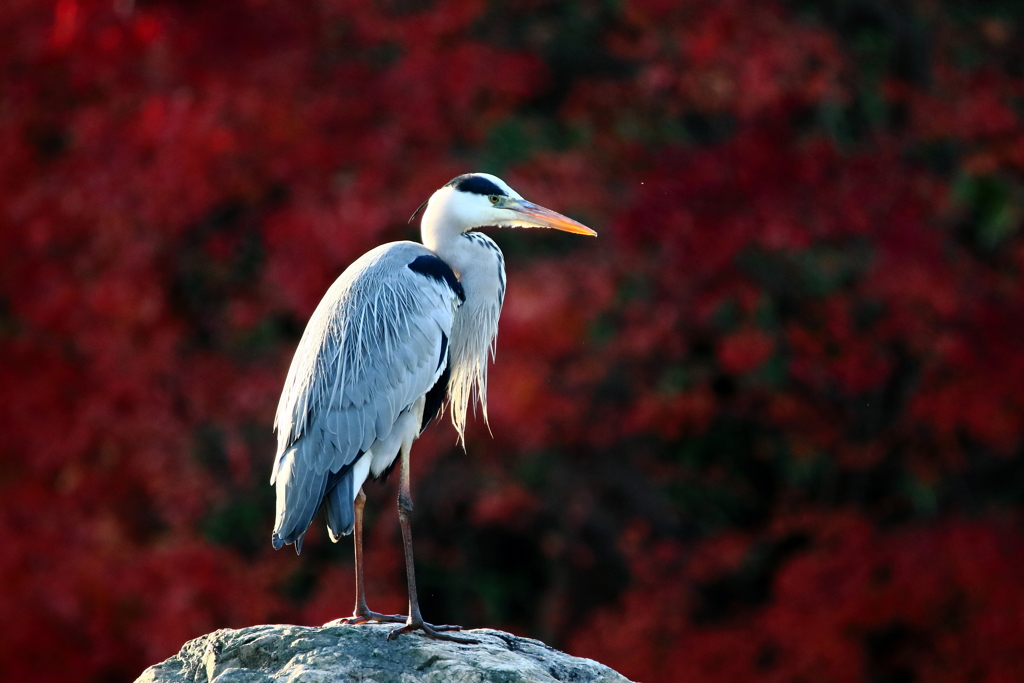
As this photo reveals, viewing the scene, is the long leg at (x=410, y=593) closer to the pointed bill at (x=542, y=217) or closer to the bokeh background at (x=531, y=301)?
the pointed bill at (x=542, y=217)

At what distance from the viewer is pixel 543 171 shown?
19.9 feet

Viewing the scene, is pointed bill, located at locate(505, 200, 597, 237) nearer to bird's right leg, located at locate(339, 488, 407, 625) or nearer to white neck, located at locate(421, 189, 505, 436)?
white neck, located at locate(421, 189, 505, 436)

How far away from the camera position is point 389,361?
13.3ft

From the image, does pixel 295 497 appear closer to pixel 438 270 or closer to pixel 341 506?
pixel 341 506

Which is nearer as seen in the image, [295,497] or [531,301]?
[295,497]

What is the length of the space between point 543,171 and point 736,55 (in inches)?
40.3

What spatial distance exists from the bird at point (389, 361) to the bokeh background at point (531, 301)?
4.62 feet

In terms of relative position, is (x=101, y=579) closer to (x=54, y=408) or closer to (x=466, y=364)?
(x=54, y=408)

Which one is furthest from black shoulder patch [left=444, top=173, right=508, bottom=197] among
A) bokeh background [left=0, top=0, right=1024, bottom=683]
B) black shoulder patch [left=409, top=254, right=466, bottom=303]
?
bokeh background [left=0, top=0, right=1024, bottom=683]

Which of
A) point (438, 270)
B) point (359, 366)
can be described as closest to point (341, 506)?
point (359, 366)

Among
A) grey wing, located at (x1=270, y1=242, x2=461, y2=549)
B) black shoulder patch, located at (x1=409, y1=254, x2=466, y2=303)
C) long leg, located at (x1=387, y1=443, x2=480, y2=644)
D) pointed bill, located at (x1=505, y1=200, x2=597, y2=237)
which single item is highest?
pointed bill, located at (x1=505, y1=200, x2=597, y2=237)

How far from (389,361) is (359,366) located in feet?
0.32

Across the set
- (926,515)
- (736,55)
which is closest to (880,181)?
(736,55)

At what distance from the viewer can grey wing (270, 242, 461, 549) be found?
3850mm
